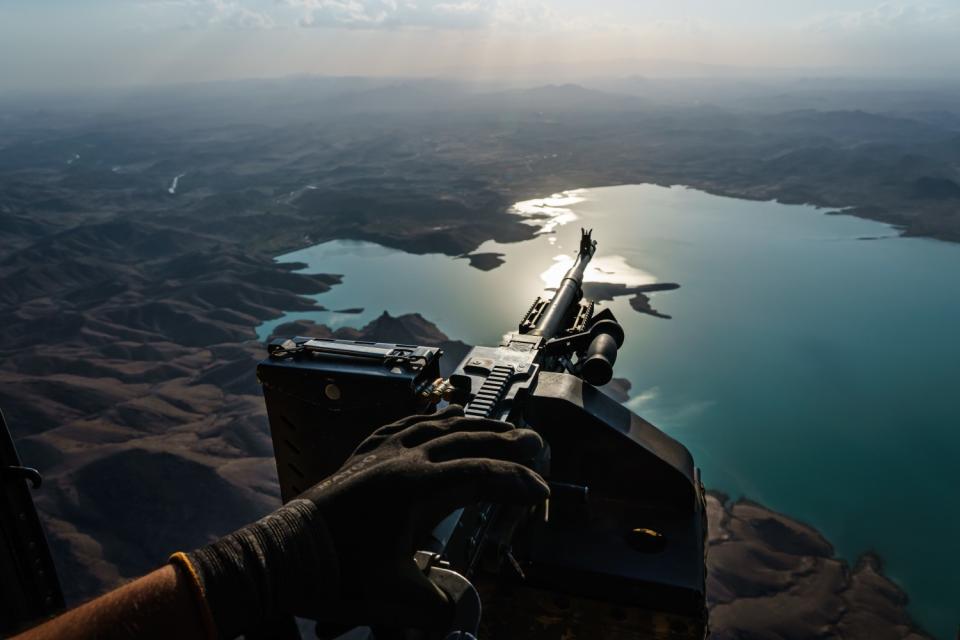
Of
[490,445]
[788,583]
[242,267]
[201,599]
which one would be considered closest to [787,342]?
[788,583]

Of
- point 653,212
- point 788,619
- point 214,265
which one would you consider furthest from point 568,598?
point 653,212

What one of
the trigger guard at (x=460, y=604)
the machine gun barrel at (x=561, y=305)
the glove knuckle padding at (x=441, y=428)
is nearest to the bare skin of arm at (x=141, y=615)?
the trigger guard at (x=460, y=604)

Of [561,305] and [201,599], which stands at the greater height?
[201,599]

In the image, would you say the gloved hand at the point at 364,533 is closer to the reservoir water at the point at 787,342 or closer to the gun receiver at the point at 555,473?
the gun receiver at the point at 555,473

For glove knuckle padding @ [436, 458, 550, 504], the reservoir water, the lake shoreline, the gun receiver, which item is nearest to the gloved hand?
glove knuckle padding @ [436, 458, 550, 504]

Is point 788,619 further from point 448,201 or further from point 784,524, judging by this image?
point 448,201

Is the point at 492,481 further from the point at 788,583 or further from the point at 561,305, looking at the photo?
the point at 788,583
